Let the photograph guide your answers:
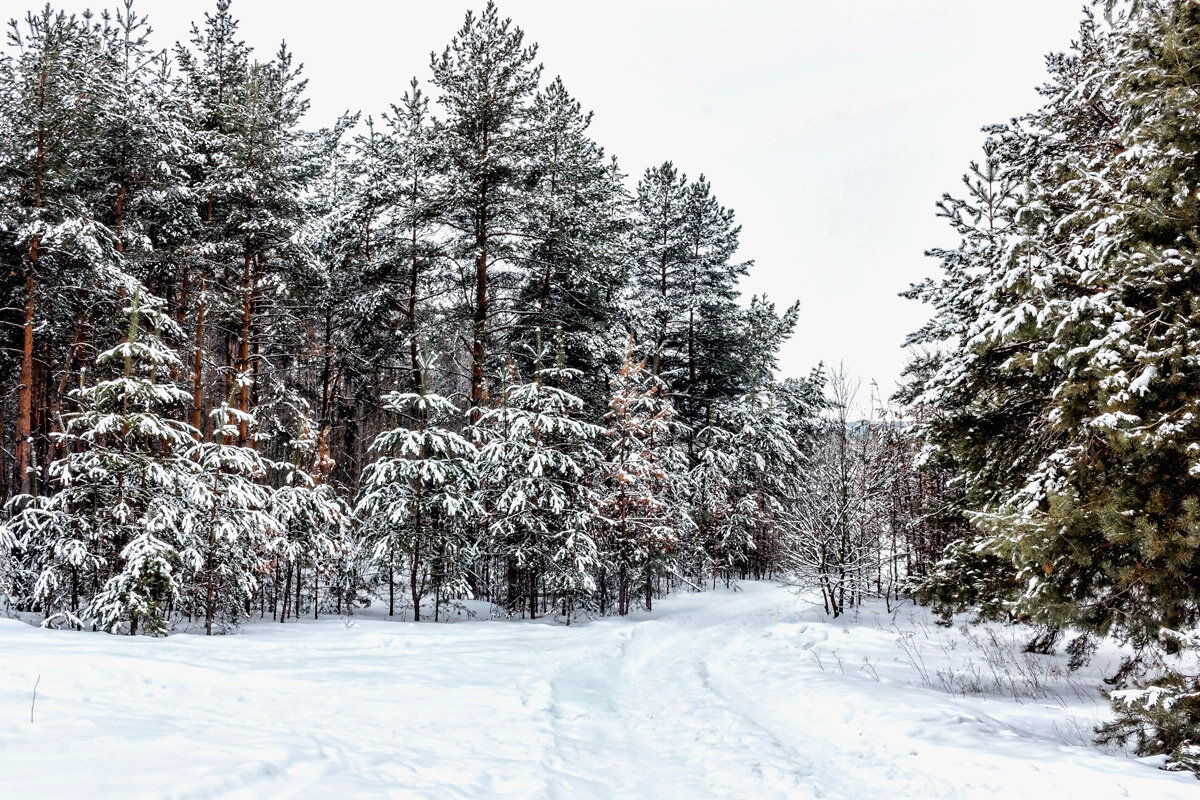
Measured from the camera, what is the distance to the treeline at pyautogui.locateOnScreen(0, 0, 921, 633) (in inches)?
434

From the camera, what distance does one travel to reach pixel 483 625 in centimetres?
1334

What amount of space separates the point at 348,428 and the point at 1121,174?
75.7 feet

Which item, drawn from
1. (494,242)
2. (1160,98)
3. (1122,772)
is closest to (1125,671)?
(1122,772)

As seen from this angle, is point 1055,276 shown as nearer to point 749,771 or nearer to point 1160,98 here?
point 1160,98

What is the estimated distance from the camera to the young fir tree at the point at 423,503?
44.3 ft

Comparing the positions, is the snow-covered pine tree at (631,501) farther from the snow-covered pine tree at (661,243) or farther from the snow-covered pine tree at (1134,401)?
the snow-covered pine tree at (1134,401)

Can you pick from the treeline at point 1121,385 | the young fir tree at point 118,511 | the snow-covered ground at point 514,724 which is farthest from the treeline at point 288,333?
the treeline at point 1121,385

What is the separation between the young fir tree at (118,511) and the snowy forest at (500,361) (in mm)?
85

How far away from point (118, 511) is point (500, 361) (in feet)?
35.2

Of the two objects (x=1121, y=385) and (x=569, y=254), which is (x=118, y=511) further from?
(x=1121, y=385)

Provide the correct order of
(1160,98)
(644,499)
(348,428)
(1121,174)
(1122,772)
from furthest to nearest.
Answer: (348,428) < (644,499) < (1121,174) < (1160,98) < (1122,772)

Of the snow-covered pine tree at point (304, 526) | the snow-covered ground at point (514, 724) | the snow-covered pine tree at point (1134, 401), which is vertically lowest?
the snow-covered ground at point (514, 724)

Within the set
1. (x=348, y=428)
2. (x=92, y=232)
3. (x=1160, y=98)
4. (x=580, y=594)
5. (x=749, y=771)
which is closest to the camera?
(x=749, y=771)

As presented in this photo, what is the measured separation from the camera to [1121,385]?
5.86 meters
